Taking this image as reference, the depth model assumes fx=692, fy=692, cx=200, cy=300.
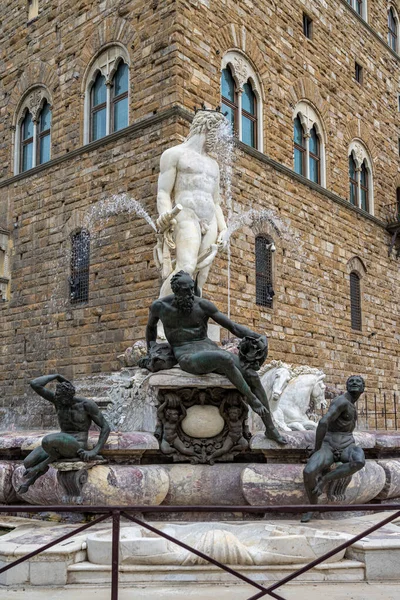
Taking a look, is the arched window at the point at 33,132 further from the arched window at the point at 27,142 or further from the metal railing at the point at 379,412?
the metal railing at the point at 379,412

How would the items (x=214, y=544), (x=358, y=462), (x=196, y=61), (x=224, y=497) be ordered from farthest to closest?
(x=196, y=61)
(x=224, y=497)
(x=358, y=462)
(x=214, y=544)

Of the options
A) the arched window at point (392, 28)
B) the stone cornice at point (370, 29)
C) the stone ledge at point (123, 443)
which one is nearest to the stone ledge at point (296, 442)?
the stone ledge at point (123, 443)

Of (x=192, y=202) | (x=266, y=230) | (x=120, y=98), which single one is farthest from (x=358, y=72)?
(x=192, y=202)

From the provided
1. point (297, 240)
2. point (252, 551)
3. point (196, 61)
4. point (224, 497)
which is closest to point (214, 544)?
point (252, 551)

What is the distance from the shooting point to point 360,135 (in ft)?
65.8

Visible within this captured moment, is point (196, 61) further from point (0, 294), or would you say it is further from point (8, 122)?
point (0, 294)

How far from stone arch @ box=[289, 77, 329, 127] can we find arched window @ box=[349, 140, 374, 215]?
1.79m

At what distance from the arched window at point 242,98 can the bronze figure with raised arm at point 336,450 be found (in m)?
10.7

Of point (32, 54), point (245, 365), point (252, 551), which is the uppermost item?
point (32, 54)

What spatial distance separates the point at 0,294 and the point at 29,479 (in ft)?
39.6

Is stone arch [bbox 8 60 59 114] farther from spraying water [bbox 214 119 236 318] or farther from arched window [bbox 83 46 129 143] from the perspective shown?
spraying water [bbox 214 119 236 318]

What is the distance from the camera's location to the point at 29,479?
17.1ft

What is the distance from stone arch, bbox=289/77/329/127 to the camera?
17.2 metres

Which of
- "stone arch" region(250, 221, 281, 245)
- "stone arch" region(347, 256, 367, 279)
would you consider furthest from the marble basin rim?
"stone arch" region(347, 256, 367, 279)
